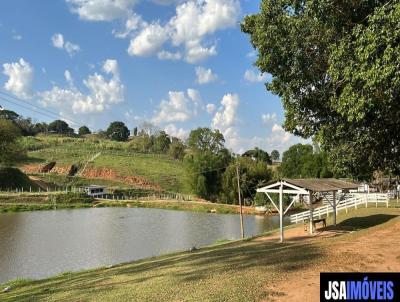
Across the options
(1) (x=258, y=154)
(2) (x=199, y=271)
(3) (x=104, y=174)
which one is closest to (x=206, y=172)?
(3) (x=104, y=174)

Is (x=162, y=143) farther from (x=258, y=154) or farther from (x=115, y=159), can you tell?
(x=258, y=154)

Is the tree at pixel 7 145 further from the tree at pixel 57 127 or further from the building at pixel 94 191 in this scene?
the tree at pixel 57 127

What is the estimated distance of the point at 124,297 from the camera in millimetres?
10680

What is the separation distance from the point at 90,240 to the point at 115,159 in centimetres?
7189

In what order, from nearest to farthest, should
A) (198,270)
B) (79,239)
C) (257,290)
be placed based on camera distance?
1. (257,290)
2. (198,270)
3. (79,239)

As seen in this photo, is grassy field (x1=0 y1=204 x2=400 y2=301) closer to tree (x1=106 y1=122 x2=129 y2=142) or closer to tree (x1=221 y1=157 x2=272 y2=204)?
tree (x1=221 y1=157 x2=272 y2=204)

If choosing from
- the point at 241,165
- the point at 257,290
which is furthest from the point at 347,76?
the point at 241,165

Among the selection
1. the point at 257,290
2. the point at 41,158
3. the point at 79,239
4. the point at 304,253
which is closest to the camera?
the point at 257,290

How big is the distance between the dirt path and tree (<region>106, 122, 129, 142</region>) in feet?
488

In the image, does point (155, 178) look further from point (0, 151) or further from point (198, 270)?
point (198, 270)

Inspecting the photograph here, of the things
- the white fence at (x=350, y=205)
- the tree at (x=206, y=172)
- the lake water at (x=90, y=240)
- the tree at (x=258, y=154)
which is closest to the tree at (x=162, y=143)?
the tree at (x=258, y=154)

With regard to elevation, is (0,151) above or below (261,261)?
above

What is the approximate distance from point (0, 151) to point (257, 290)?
75993 millimetres

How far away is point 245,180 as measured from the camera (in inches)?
2908
